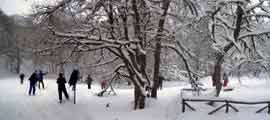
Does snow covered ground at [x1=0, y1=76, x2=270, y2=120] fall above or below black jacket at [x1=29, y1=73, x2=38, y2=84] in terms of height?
below

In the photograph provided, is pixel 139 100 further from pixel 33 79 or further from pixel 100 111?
pixel 33 79

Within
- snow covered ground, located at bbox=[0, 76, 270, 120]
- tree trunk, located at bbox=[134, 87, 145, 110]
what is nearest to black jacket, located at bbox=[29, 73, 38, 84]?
snow covered ground, located at bbox=[0, 76, 270, 120]

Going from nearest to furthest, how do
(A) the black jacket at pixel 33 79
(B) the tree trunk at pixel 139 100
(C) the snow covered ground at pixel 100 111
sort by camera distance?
(C) the snow covered ground at pixel 100 111 → (B) the tree trunk at pixel 139 100 → (A) the black jacket at pixel 33 79

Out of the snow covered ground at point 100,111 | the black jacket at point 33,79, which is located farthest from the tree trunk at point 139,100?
the black jacket at point 33,79

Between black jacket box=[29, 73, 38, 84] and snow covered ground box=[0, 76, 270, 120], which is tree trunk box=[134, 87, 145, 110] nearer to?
snow covered ground box=[0, 76, 270, 120]

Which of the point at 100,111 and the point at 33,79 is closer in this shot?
the point at 100,111

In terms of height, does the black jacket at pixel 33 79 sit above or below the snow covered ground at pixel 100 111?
above

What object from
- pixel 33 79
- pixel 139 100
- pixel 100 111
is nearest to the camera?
pixel 100 111

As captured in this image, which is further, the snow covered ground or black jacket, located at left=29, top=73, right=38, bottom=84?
black jacket, located at left=29, top=73, right=38, bottom=84

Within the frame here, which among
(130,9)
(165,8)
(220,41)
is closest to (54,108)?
(130,9)

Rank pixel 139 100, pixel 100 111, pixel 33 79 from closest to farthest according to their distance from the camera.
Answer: pixel 100 111, pixel 139 100, pixel 33 79

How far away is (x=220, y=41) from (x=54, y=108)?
29.8ft

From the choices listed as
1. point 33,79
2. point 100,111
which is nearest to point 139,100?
point 100,111

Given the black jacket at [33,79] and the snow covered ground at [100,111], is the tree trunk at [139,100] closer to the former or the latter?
the snow covered ground at [100,111]
